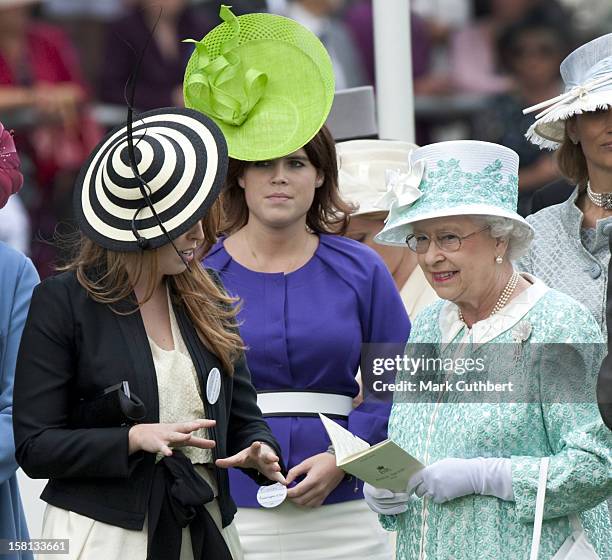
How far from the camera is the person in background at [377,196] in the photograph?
527cm

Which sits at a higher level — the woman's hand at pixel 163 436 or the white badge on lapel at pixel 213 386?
the white badge on lapel at pixel 213 386

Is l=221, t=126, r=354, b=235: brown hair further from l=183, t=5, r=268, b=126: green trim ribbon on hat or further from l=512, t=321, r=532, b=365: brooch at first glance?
l=512, t=321, r=532, b=365: brooch

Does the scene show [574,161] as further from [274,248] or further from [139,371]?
[139,371]

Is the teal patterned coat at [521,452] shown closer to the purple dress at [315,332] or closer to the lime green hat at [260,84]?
the purple dress at [315,332]

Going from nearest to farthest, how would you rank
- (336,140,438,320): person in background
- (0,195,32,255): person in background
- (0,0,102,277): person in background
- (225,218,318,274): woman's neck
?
(225,218,318,274): woman's neck, (336,140,438,320): person in background, (0,195,32,255): person in background, (0,0,102,277): person in background

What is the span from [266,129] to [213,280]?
30.9 inches

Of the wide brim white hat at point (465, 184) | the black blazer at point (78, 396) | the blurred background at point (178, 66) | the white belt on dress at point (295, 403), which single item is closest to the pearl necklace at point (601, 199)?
the wide brim white hat at point (465, 184)

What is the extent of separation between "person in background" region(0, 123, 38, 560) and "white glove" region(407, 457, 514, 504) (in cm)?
121

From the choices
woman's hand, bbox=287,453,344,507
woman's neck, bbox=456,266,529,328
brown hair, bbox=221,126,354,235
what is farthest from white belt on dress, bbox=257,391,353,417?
woman's neck, bbox=456,266,529,328

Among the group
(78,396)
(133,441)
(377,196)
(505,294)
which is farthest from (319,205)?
(133,441)

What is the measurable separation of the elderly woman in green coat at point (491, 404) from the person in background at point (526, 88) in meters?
3.27

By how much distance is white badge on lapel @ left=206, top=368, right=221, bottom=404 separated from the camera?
3609mm

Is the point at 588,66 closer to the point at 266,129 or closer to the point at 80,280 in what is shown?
the point at 266,129

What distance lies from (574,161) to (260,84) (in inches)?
38.6
